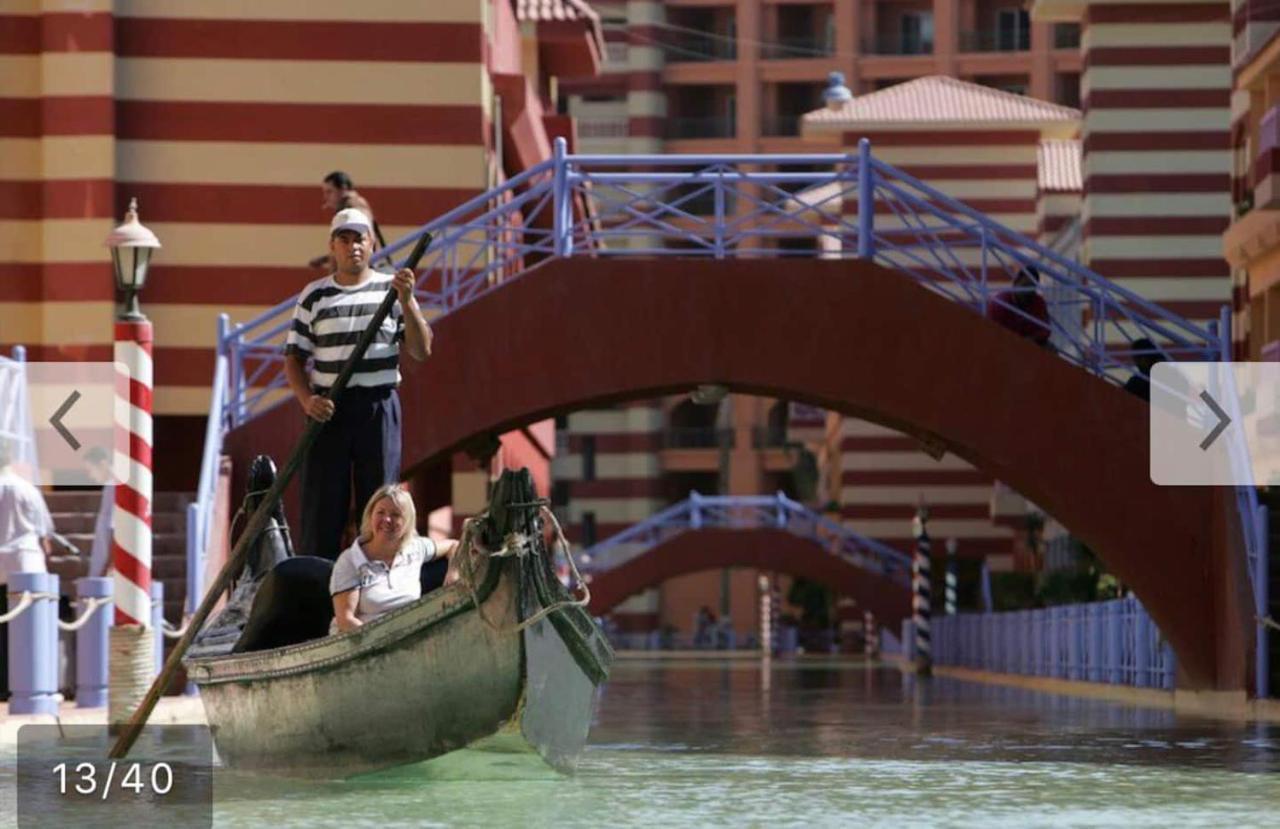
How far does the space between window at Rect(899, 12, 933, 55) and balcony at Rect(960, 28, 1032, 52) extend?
1.51 meters

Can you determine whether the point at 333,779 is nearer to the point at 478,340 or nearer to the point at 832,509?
the point at 478,340

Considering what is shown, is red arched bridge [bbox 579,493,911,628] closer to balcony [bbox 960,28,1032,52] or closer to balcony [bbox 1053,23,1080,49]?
balcony [bbox 1053,23,1080,49]

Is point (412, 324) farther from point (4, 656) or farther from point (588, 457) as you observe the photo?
point (588, 457)

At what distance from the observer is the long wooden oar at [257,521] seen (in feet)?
47.9

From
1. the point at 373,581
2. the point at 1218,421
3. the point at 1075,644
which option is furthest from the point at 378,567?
the point at 1075,644

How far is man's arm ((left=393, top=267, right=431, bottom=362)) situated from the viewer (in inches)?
554

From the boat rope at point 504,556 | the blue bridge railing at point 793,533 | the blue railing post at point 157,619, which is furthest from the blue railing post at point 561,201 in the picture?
the blue bridge railing at point 793,533

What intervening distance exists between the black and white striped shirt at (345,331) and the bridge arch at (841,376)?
364 inches

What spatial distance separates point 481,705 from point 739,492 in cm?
8024

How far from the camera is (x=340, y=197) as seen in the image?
2227cm

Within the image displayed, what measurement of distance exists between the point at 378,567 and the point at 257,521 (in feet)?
6.69

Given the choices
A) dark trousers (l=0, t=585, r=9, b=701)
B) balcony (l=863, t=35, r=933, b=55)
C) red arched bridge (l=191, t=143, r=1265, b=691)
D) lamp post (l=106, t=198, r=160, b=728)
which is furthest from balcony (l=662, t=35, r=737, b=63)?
lamp post (l=106, t=198, r=160, b=728)

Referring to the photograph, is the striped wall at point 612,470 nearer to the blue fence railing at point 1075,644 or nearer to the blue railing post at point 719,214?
the blue fence railing at point 1075,644

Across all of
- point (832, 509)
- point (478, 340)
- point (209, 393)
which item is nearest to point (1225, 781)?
point (478, 340)
